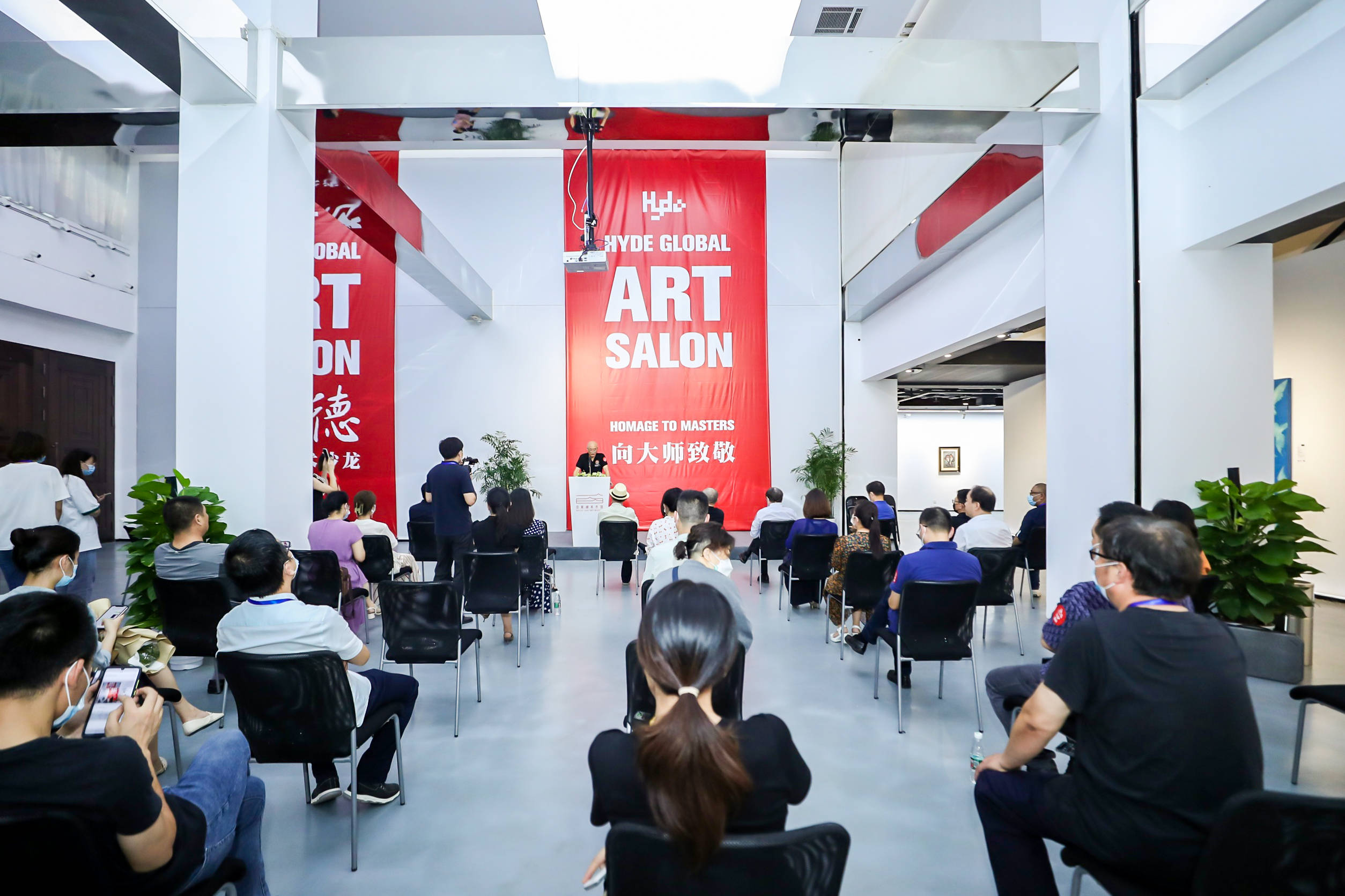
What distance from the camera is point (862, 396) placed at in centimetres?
1055

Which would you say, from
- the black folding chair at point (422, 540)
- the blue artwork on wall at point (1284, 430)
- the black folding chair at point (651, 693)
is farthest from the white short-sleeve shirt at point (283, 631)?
the blue artwork on wall at point (1284, 430)

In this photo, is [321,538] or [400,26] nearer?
[321,538]

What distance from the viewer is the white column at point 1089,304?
4.38 meters

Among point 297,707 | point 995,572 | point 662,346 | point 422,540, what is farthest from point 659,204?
point 297,707

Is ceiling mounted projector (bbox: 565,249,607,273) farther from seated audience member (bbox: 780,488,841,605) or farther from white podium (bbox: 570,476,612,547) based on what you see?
seated audience member (bbox: 780,488,841,605)

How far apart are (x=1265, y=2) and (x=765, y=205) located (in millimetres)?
7513

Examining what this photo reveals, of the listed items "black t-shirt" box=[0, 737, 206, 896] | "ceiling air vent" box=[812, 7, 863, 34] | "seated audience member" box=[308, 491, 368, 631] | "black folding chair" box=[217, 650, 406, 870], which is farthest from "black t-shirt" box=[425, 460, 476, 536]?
"ceiling air vent" box=[812, 7, 863, 34]

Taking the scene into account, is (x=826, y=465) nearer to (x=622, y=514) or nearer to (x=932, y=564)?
(x=622, y=514)

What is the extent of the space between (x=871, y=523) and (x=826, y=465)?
5801mm

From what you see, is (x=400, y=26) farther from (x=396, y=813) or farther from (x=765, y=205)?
(x=396, y=813)

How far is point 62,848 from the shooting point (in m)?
1.17

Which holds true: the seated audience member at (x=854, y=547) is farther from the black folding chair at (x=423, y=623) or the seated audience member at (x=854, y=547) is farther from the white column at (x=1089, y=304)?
the black folding chair at (x=423, y=623)

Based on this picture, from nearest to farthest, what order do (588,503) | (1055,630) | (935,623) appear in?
(1055,630), (935,623), (588,503)

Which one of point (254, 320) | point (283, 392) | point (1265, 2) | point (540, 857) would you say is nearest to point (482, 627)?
point (283, 392)
